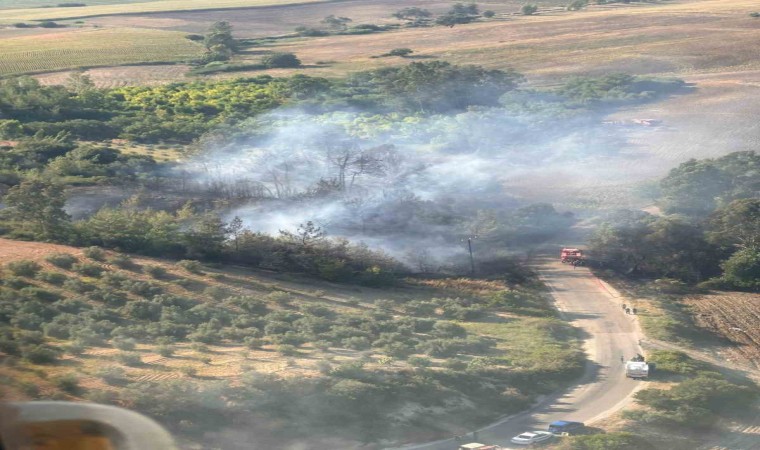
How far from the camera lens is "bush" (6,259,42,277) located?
2353cm

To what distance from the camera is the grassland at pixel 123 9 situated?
8500 centimetres

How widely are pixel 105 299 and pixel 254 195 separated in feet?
40.2

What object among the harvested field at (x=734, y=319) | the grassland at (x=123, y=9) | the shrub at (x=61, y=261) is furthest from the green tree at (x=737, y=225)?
the grassland at (x=123, y=9)

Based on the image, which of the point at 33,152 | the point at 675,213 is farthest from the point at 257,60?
the point at 675,213

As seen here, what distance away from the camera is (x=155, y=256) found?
88.6 ft

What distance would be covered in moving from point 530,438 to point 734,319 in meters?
10.3

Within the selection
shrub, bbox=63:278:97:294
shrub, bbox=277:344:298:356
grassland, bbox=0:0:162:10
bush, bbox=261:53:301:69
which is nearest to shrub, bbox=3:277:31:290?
shrub, bbox=63:278:97:294

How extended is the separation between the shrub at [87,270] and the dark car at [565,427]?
12015 millimetres

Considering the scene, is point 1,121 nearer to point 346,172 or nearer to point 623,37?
point 346,172

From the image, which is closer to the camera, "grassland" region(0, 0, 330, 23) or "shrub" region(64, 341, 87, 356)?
"shrub" region(64, 341, 87, 356)

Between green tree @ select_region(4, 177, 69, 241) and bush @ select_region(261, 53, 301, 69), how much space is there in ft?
121

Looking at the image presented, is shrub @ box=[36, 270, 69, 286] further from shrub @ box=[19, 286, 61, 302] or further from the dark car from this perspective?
the dark car

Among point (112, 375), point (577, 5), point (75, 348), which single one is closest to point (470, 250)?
point (75, 348)

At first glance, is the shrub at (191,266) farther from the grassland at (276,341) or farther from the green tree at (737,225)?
the green tree at (737,225)
